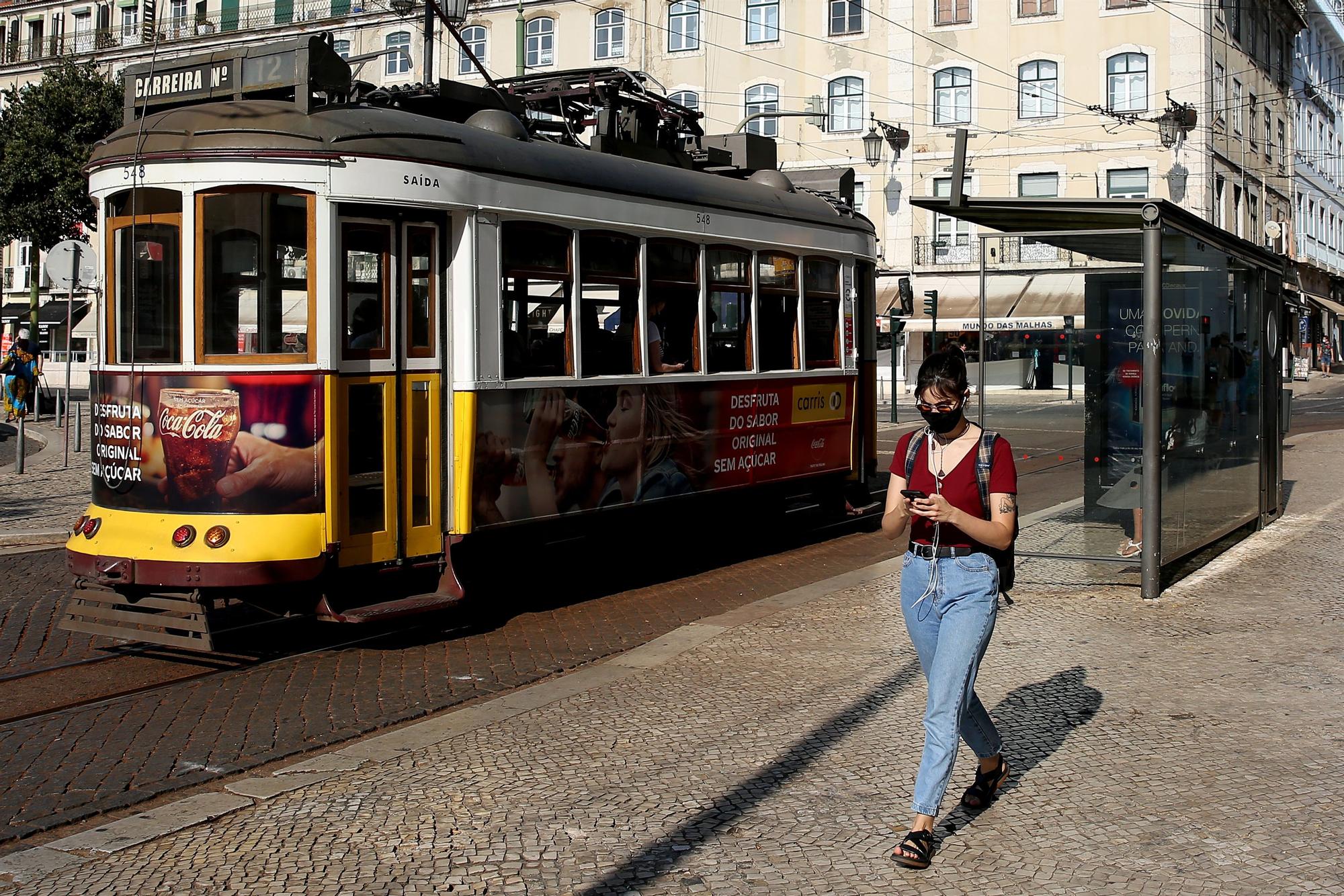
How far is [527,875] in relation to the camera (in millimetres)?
4762

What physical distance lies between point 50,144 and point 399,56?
1696 centimetres

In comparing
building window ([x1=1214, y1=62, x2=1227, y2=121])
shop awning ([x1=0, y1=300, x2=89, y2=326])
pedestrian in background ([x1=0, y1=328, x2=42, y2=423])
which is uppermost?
building window ([x1=1214, y1=62, x2=1227, y2=121])

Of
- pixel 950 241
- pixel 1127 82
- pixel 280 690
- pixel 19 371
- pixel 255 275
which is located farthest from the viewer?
pixel 950 241

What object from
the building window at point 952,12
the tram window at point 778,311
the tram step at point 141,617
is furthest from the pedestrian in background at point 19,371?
the building window at point 952,12

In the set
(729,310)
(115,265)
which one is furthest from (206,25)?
(115,265)

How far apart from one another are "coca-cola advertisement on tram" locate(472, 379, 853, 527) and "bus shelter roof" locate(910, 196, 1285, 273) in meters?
2.31

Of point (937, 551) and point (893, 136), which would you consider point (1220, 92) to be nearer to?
point (893, 136)

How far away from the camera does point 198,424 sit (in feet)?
26.5

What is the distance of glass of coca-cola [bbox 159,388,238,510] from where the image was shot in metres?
8.04

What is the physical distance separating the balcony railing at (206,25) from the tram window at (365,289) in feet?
142

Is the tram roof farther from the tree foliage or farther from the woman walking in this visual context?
the tree foliage

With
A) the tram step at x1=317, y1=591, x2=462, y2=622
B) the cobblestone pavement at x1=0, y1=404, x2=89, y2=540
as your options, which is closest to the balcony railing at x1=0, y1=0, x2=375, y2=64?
the cobblestone pavement at x1=0, y1=404, x2=89, y2=540

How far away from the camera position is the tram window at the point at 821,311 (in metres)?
12.7

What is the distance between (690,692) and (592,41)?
43.7 metres
